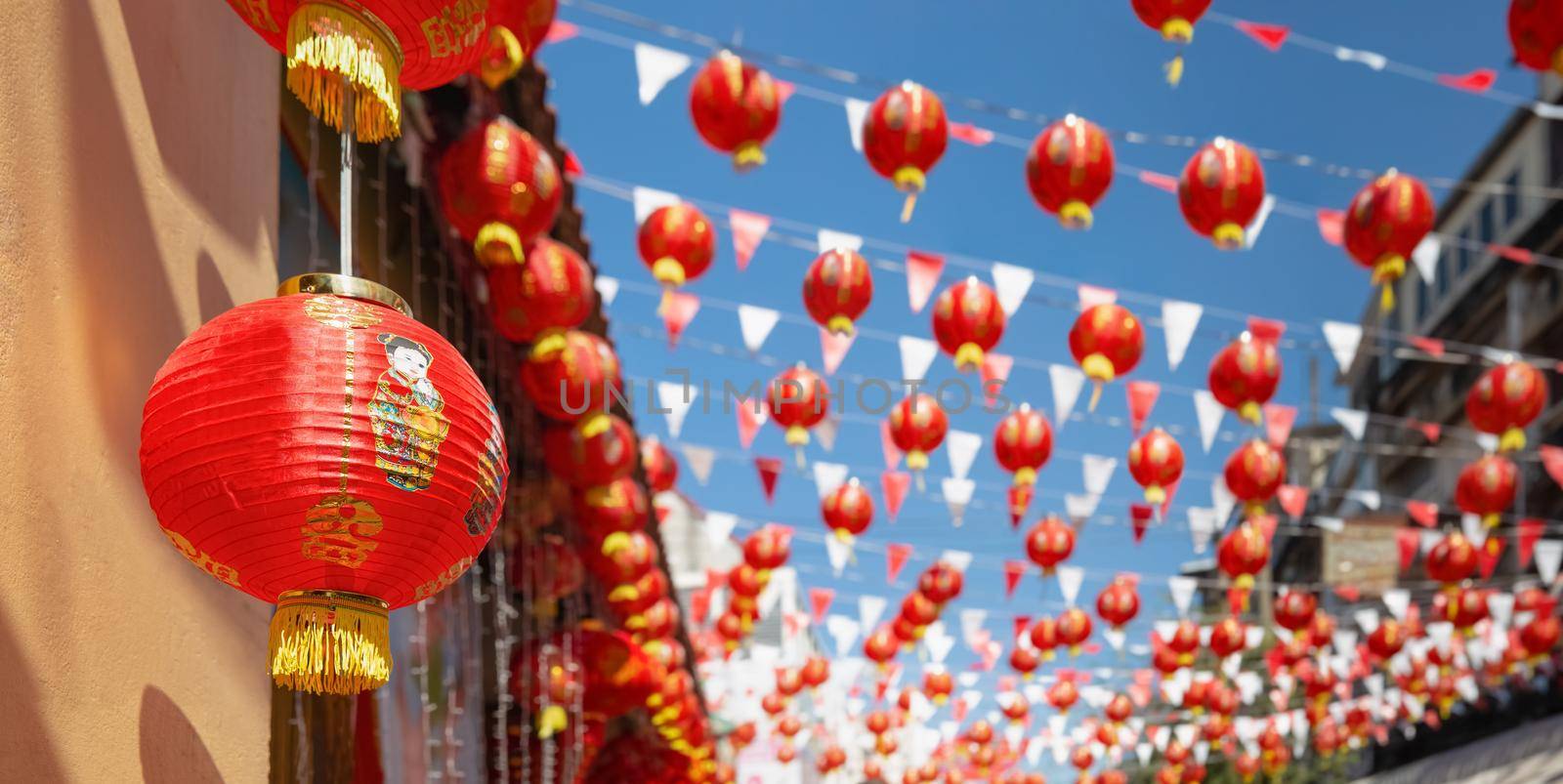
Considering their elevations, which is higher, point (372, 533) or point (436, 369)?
point (436, 369)

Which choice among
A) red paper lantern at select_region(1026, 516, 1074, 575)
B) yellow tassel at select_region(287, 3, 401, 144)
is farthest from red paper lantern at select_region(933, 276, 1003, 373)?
yellow tassel at select_region(287, 3, 401, 144)

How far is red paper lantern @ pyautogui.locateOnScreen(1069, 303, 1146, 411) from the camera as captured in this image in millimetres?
8898

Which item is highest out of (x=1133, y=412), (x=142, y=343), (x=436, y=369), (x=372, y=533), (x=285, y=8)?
(x=1133, y=412)

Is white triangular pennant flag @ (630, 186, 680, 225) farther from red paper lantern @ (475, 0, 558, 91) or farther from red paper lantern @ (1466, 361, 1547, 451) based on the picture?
red paper lantern @ (1466, 361, 1547, 451)

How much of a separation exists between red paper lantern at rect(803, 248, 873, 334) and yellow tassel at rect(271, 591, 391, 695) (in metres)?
5.67

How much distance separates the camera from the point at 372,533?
2.84 m

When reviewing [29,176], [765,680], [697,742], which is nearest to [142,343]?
[29,176]

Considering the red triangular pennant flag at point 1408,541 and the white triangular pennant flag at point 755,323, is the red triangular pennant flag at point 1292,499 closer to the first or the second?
the red triangular pennant flag at point 1408,541

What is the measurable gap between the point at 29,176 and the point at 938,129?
492cm

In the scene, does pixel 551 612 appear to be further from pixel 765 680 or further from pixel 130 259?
pixel 765 680

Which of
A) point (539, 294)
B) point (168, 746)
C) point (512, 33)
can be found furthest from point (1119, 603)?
point (168, 746)

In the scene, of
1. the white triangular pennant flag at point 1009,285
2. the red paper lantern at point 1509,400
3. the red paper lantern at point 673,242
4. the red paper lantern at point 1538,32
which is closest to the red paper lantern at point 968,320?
the white triangular pennant flag at point 1009,285

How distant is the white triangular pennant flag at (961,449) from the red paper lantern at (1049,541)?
1.08m

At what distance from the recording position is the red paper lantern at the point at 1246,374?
9.72 m
